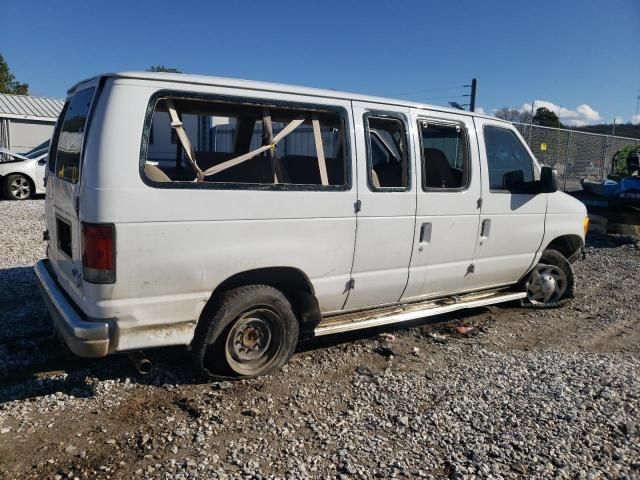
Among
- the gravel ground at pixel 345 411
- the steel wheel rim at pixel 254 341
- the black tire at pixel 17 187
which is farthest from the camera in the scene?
the black tire at pixel 17 187

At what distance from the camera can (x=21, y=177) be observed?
13.6m

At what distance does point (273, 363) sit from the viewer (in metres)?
4.20

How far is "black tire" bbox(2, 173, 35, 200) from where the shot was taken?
13391 mm

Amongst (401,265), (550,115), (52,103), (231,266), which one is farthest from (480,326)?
(550,115)

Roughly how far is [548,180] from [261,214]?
3.25 m

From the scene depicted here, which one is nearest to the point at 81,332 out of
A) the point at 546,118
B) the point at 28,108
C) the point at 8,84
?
the point at 28,108

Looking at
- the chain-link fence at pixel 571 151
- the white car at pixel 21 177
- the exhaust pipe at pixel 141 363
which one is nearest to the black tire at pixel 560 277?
the exhaust pipe at pixel 141 363

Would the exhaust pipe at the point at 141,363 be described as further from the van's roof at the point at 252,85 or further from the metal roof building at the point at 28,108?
the metal roof building at the point at 28,108

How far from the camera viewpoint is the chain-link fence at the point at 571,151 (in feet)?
51.5

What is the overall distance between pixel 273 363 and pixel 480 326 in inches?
102

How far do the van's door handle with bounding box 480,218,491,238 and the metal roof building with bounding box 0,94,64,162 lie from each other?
88.8 feet

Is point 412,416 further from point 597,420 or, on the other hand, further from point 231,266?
point 231,266

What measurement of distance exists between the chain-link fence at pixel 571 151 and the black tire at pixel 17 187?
1318cm

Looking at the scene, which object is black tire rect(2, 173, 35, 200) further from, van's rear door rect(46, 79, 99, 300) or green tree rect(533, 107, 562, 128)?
green tree rect(533, 107, 562, 128)
